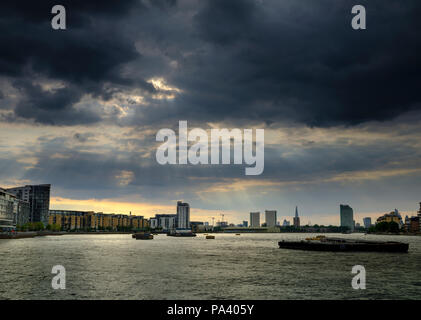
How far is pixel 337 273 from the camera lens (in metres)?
63.2

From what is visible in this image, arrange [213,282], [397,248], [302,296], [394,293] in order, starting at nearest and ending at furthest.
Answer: [302,296] → [394,293] → [213,282] → [397,248]

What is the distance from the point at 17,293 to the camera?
4281 centimetres

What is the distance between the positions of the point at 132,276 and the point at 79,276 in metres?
8.25

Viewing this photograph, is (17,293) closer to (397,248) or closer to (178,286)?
(178,286)

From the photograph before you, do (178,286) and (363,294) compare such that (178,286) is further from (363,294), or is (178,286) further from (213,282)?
(363,294)

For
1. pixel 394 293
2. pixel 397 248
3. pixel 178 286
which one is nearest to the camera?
pixel 394 293

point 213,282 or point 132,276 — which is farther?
point 132,276
